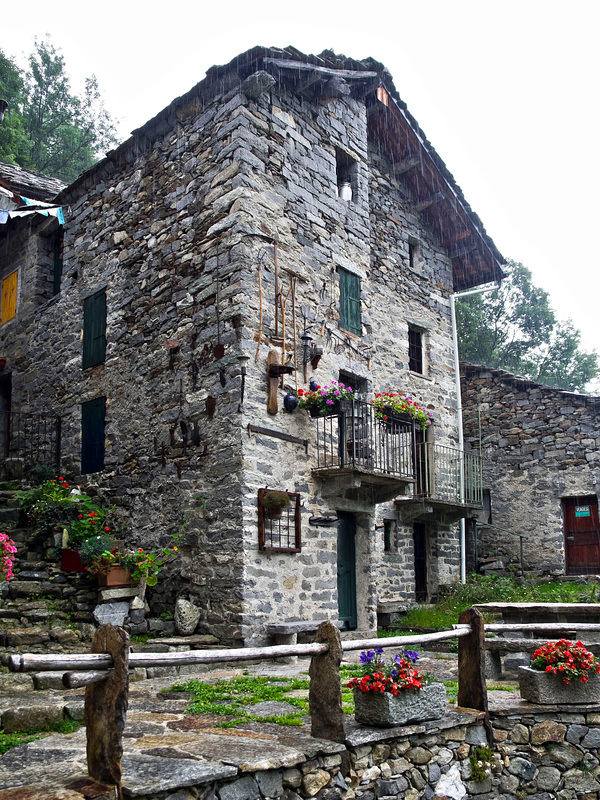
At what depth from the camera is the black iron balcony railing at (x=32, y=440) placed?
13.0 m

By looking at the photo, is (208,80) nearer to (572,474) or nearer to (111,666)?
(111,666)

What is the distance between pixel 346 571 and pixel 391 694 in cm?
630

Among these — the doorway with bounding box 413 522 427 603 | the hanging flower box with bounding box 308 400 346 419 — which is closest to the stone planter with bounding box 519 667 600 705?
the hanging flower box with bounding box 308 400 346 419

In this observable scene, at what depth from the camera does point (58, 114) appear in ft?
84.4

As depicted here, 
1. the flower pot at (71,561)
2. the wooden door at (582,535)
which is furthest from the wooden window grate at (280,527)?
the wooden door at (582,535)

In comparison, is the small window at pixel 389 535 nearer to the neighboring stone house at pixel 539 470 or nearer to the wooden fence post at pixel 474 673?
the neighboring stone house at pixel 539 470

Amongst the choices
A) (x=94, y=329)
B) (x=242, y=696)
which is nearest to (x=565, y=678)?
(x=242, y=696)

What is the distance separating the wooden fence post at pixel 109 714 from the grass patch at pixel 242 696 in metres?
1.61

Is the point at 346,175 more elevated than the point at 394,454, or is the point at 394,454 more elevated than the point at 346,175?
the point at 346,175

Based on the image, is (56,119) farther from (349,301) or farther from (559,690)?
(559,690)

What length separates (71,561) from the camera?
30.6 ft

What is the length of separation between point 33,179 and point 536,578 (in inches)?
554

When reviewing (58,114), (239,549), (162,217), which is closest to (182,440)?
(239,549)

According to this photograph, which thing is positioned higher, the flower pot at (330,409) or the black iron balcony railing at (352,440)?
the flower pot at (330,409)
